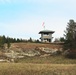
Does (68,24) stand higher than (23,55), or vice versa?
(68,24)

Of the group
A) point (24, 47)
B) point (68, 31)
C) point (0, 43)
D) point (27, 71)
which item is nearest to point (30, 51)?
point (24, 47)

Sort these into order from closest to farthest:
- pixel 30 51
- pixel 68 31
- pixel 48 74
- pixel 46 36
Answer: pixel 48 74, pixel 30 51, pixel 68 31, pixel 46 36

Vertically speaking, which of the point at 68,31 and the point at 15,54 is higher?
the point at 68,31

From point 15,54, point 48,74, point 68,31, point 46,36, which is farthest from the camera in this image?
point 46,36

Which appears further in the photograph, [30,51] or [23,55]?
[30,51]

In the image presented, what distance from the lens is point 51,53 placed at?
4909cm

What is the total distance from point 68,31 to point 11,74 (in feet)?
138

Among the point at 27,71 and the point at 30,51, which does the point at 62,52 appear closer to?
the point at 30,51

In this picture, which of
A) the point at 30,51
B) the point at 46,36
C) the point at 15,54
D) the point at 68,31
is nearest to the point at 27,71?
the point at 15,54

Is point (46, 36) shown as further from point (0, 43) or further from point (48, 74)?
point (48, 74)

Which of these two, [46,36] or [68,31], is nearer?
[68,31]

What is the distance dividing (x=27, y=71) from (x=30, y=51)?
31.8 metres

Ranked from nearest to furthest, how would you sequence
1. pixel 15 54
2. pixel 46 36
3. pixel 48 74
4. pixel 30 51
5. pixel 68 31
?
pixel 48 74 < pixel 15 54 < pixel 30 51 < pixel 68 31 < pixel 46 36

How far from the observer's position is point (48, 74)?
17250 millimetres
